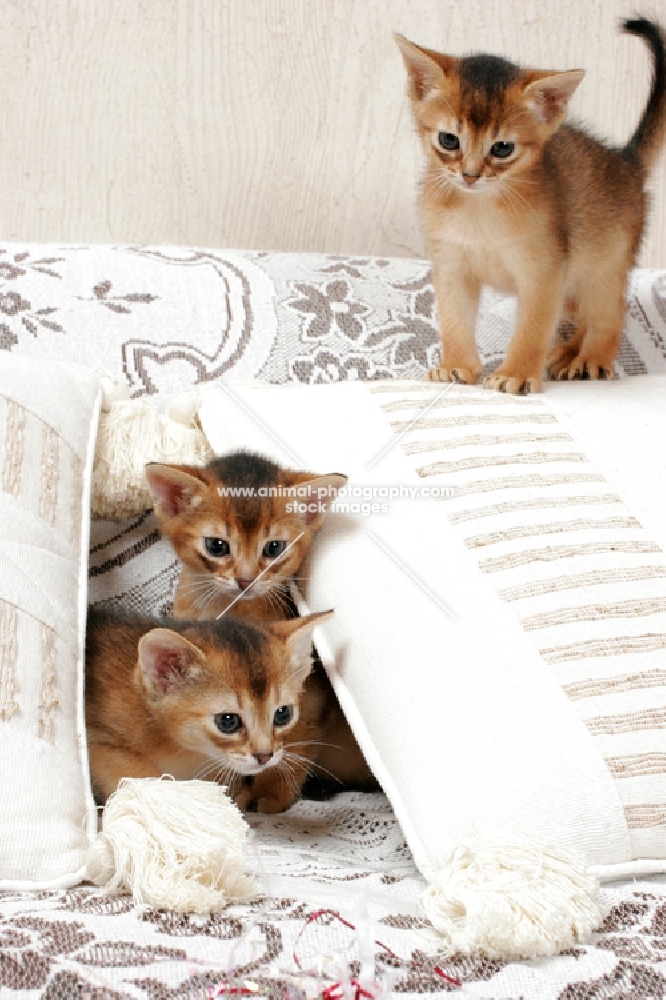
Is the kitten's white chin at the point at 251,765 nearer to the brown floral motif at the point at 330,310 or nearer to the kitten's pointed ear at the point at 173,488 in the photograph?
the kitten's pointed ear at the point at 173,488

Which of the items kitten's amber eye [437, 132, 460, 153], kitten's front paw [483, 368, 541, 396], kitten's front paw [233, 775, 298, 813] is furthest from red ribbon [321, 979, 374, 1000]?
kitten's amber eye [437, 132, 460, 153]

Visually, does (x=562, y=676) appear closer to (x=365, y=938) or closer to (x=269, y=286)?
(x=365, y=938)

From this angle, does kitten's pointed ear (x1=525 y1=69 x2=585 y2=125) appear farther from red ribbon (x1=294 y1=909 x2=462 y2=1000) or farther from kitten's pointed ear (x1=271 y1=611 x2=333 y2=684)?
red ribbon (x1=294 y1=909 x2=462 y2=1000)

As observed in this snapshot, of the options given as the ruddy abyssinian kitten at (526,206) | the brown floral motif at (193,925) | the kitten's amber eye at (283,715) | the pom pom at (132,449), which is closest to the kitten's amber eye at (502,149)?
the ruddy abyssinian kitten at (526,206)

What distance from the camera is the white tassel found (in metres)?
0.77

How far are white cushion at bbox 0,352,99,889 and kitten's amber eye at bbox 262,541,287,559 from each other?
193mm

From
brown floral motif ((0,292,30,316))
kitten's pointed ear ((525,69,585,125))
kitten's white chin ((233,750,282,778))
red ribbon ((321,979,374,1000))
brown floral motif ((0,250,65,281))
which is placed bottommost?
kitten's white chin ((233,750,282,778))

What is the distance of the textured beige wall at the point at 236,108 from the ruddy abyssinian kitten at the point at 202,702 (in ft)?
3.08

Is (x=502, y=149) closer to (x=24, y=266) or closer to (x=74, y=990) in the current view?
(x=24, y=266)

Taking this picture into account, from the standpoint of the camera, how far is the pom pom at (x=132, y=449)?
1270 mm

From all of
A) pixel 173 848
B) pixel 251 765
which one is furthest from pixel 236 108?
pixel 173 848

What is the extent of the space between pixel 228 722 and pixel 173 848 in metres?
0.18

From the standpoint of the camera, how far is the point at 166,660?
1.02 m

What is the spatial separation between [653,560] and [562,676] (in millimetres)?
213
